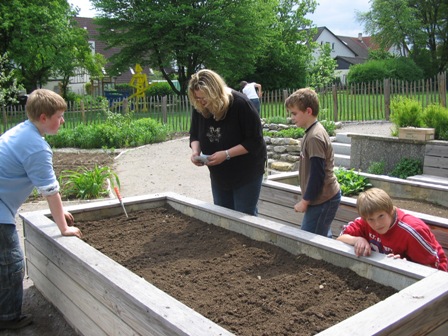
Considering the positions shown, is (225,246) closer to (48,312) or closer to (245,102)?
(245,102)

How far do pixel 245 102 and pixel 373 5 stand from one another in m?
45.7

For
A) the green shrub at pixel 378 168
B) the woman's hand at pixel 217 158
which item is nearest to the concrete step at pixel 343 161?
the green shrub at pixel 378 168

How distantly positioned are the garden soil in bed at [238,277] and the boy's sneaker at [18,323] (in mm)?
690

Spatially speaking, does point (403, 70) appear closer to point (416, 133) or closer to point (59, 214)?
point (416, 133)

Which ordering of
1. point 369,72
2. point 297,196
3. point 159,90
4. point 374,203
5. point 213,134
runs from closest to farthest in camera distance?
point 374,203 → point 213,134 → point 297,196 → point 369,72 → point 159,90

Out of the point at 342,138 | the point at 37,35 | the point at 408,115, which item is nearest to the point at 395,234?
the point at 408,115

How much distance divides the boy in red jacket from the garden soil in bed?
24 centimetres

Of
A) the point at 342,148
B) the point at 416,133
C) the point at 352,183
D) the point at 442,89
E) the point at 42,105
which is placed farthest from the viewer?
the point at 442,89

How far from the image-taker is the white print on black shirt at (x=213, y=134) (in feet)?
12.2

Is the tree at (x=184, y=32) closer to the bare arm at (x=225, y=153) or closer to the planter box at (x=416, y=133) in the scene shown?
the planter box at (x=416, y=133)

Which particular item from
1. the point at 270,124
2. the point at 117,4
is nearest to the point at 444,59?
the point at 117,4

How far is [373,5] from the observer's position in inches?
1754

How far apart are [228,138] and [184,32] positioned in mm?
26172

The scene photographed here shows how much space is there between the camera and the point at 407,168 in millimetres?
6801
